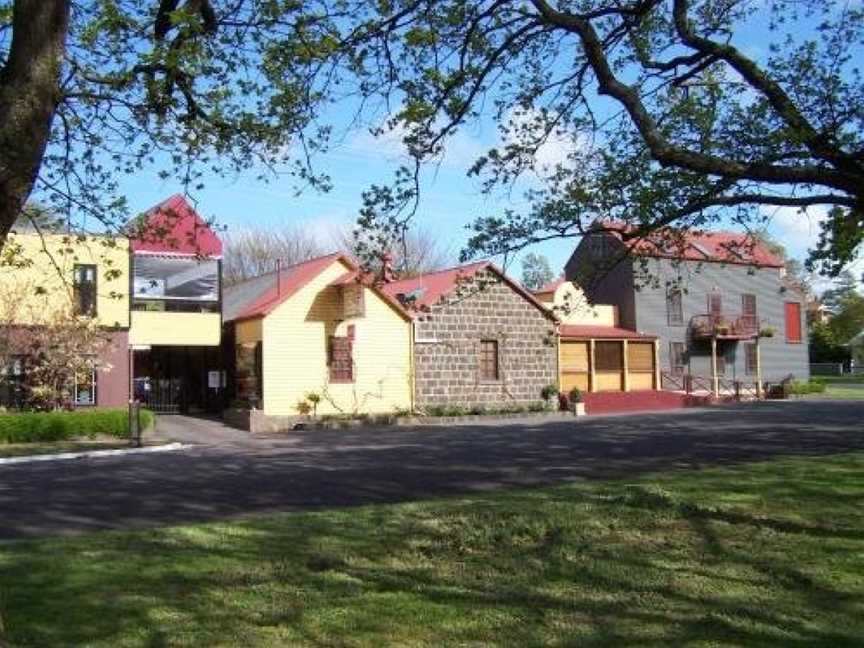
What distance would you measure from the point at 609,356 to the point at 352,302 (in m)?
15.7

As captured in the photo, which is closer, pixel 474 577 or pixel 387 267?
pixel 474 577

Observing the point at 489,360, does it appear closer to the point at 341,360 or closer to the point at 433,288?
the point at 433,288

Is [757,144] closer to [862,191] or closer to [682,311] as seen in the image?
[862,191]

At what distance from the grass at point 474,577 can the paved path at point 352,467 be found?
179cm

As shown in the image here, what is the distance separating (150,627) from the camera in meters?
6.16

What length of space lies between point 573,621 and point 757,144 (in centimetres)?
608

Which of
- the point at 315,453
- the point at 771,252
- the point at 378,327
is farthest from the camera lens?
the point at 771,252

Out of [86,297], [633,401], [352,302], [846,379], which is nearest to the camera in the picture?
[86,297]

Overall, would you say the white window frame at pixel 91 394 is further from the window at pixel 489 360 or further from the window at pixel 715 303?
the window at pixel 715 303

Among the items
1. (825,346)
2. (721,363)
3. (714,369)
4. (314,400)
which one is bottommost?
(314,400)

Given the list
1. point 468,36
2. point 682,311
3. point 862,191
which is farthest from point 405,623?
point 682,311

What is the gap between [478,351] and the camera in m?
35.9

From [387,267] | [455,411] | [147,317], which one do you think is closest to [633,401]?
[455,411]

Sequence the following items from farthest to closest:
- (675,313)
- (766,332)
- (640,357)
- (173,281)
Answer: (766,332)
(675,313)
(640,357)
(173,281)
